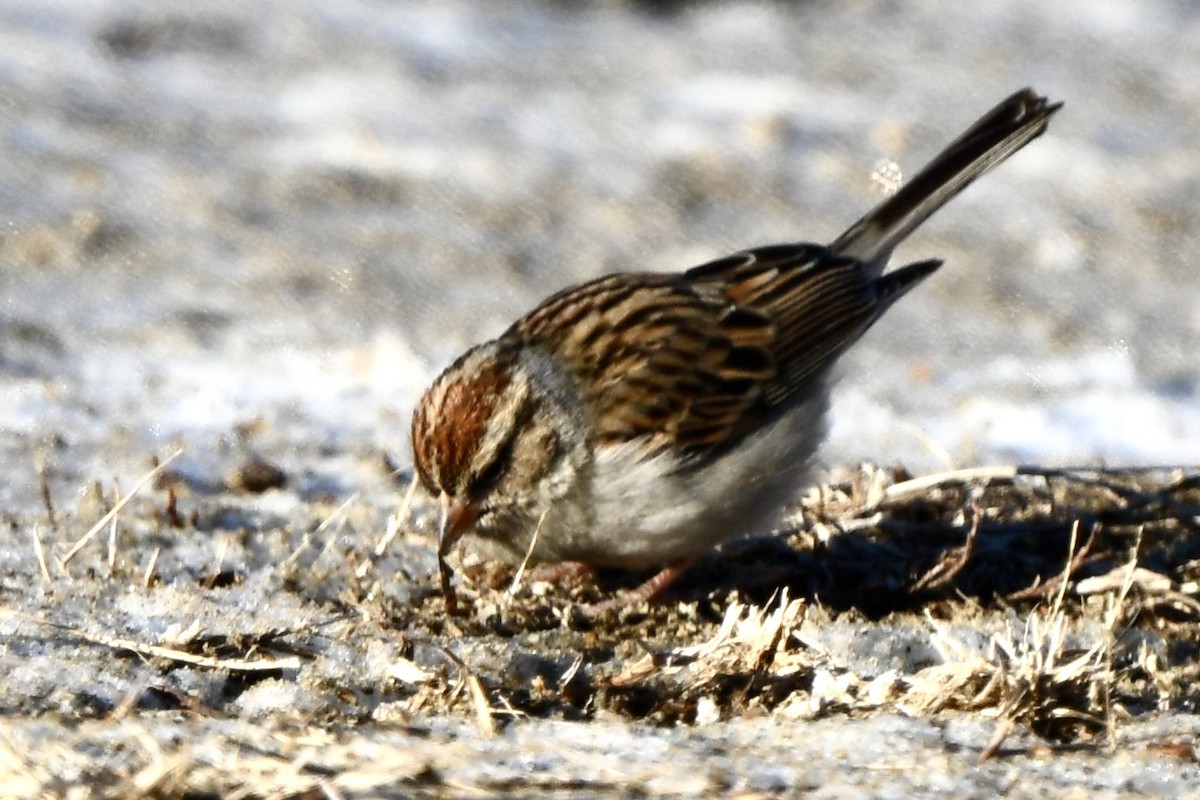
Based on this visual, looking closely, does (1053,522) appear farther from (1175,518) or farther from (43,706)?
(43,706)

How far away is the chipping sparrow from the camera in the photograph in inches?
173

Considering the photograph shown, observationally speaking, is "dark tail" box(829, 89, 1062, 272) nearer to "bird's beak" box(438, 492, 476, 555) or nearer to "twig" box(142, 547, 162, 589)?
"bird's beak" box(438, 492, 476, 555)

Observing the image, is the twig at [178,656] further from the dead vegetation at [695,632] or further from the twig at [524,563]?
the twig at [524,563]

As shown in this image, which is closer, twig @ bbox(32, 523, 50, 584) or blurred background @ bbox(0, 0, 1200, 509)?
twig @ bbox(32, 523, 50, 584)

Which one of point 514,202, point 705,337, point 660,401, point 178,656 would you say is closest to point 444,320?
point 514,202

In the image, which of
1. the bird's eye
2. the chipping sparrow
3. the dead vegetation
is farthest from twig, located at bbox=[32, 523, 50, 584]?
the bird's eye

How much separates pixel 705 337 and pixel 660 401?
39cm

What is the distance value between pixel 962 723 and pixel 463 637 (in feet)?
3.75

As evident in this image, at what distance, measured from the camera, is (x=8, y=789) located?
9.16 ft

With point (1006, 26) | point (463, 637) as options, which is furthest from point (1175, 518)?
point (1006, 26)

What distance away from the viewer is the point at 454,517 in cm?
432

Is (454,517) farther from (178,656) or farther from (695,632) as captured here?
(178,656)

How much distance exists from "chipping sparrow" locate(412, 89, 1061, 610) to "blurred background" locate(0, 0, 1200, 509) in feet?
1.97

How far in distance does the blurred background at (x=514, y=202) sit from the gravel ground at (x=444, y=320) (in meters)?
0.02
